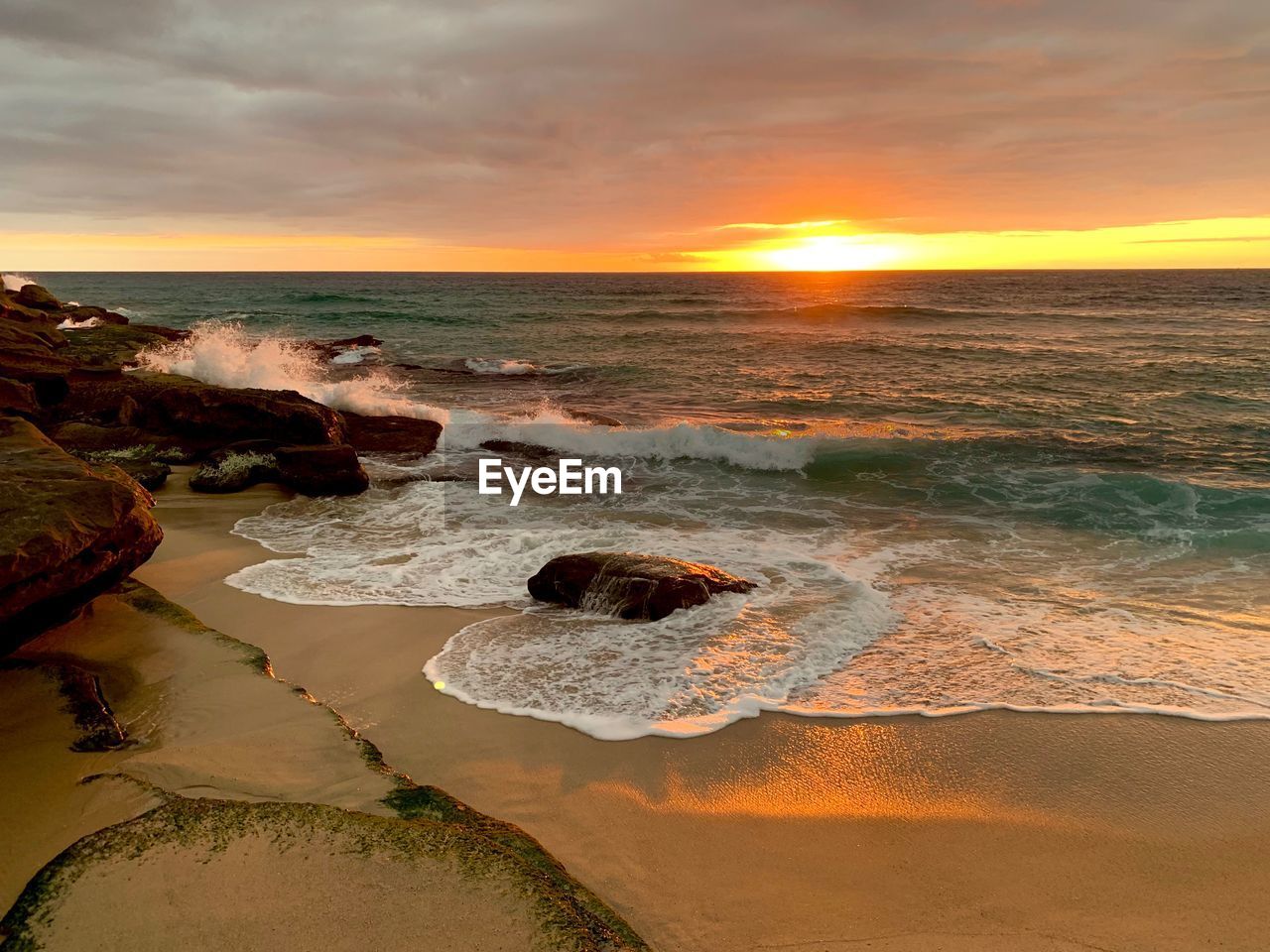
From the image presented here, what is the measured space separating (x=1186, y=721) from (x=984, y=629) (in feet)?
5.61

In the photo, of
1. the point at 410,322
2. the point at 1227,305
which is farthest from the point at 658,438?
the point at 1227,305

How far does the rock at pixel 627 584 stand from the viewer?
271 inches

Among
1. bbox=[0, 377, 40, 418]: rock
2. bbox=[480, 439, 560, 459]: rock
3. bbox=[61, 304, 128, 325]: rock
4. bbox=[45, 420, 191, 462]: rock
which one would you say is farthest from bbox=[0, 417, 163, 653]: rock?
bbox=[61, 304, 128, 325]: rock

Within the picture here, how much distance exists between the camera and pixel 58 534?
468 cm

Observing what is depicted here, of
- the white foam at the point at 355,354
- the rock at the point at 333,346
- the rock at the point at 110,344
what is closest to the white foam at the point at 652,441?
the rock at the point at 110,344

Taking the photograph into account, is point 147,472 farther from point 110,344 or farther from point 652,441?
point 110,344

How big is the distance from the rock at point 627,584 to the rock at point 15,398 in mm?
6151

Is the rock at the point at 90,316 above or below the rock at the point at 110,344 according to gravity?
above

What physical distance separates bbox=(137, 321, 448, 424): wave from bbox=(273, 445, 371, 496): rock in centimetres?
553

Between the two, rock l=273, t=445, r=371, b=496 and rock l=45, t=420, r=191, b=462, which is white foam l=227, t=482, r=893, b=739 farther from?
rock l=45, t=420, r=191, b=462

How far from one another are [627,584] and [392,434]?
889 cm

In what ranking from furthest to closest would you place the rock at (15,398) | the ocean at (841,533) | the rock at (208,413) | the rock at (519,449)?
the rock at (519,449) < the rock at (208,413) < the rock at (15,398) < the ocean at (841,533)

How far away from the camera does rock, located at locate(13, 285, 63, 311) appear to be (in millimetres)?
24078

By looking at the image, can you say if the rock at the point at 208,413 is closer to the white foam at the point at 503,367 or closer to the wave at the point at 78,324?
the white foam at the point at 503,367
